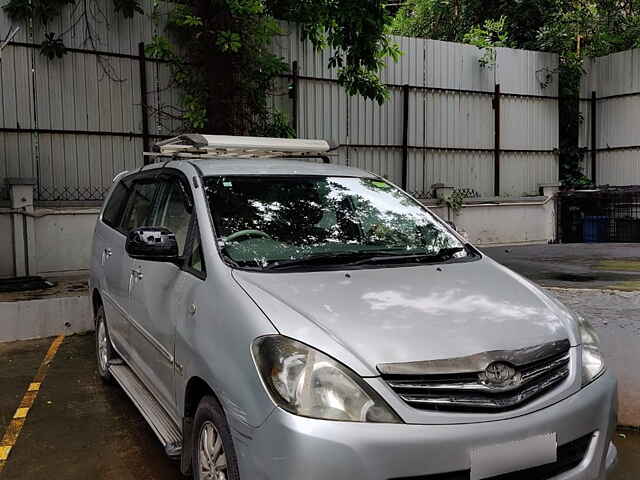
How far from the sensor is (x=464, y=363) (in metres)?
2.12

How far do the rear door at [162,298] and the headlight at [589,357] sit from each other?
5.77 feet

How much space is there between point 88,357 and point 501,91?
35.1 feet

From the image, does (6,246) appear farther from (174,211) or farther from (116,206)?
(174,211)

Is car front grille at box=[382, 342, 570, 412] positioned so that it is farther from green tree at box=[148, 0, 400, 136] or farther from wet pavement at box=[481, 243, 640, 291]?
green tree at box=[148, 0, 400, 136]

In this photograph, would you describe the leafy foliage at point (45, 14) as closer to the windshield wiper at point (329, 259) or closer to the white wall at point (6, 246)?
the white wall at point (6, 246)

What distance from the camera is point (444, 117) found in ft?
41.3

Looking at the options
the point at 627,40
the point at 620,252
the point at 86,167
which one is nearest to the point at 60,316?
the point at 86,167

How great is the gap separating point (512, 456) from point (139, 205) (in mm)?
2990

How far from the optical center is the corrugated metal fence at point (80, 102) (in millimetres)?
8617

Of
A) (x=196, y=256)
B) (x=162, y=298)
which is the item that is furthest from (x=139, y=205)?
(x=196, y=256)

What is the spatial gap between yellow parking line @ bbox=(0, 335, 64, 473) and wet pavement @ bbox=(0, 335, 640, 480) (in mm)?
36

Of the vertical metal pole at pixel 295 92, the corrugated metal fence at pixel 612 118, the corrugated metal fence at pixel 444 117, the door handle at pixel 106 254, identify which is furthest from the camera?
the corrugated metal fence at pixel 612 118

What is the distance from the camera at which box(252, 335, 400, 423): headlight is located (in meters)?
2.01

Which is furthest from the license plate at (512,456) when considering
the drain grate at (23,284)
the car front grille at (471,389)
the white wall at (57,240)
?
the white wall at (57,240)
